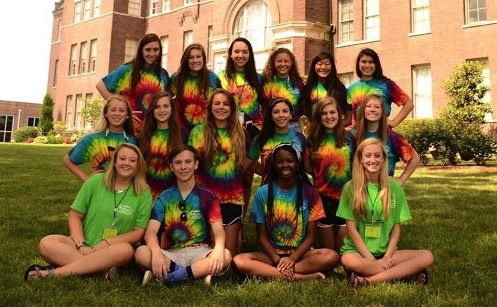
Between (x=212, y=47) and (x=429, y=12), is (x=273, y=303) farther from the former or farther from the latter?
(x=212, y=47)

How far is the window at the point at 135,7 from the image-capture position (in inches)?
1294

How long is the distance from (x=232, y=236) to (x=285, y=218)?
0.62 meters

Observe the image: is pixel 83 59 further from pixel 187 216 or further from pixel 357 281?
pixel 357 281

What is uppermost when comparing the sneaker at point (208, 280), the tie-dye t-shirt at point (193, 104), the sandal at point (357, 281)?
the tie-dye t-shirt at point (193, 104)

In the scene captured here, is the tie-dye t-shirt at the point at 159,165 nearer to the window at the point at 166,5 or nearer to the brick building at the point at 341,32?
the brick building at the point at 341,32

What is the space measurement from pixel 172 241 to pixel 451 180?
8.31 meters

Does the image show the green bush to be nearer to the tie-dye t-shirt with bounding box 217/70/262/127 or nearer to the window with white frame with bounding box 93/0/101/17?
the window with white frame with bounding box 93/0/101/17

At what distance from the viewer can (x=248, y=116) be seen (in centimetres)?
518

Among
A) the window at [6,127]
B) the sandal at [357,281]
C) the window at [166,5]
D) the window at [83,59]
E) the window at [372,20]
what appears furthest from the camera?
the window at [6,127]

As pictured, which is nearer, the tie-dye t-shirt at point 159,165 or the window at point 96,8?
the tie-dye t-shirt at point 159,165

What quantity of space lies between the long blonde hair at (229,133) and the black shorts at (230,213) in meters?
0.39

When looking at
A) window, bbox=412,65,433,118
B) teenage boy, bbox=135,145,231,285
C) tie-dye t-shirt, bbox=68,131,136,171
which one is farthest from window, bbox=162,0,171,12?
teenage boy, bbox=135,145,231,285

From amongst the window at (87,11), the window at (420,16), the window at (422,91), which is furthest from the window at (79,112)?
the window at (420,16)

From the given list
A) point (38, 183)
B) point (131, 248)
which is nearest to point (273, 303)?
point (131, 248)
